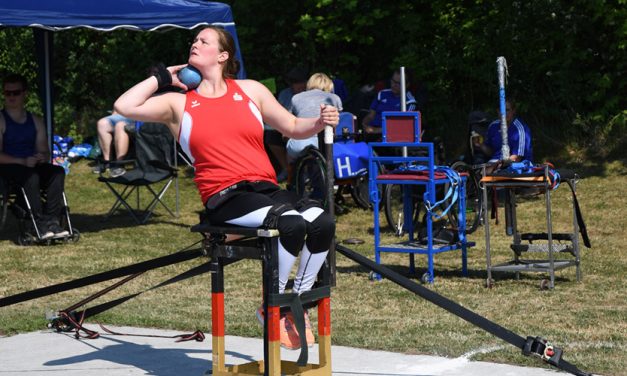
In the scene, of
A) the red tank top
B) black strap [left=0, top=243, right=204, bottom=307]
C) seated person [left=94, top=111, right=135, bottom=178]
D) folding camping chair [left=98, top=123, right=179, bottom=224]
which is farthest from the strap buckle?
seated person [left=94, top=111, right=135, bottom=178]

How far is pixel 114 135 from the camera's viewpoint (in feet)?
48.5

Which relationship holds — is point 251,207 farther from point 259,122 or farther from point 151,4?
point 151,4

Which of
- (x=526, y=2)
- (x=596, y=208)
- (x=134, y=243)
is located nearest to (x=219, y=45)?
(x=134, y=243)

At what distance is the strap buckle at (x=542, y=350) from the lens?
5.30m

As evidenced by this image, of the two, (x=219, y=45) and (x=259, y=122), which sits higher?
(x=219, y=45)

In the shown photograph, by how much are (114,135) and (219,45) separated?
367 inches

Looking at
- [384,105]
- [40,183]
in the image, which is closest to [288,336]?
[40,183]

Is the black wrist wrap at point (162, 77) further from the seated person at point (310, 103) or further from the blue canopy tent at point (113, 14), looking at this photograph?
the seated person at point (310, 103)

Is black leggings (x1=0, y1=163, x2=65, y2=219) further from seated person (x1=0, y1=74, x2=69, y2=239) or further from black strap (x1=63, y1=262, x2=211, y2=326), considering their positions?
black strap (x1=63, y1=262, x2=211, y2=326)

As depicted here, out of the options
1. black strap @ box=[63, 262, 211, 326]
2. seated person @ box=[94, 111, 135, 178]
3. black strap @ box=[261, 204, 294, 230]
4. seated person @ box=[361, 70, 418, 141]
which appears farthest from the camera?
seated person @ box=[94, 111, 135, 178]

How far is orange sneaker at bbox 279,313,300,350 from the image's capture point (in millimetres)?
5562

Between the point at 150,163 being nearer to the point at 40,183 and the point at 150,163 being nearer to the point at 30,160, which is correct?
the point at 40,183

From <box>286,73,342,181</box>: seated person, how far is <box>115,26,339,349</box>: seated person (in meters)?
6.81

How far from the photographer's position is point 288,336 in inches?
219
